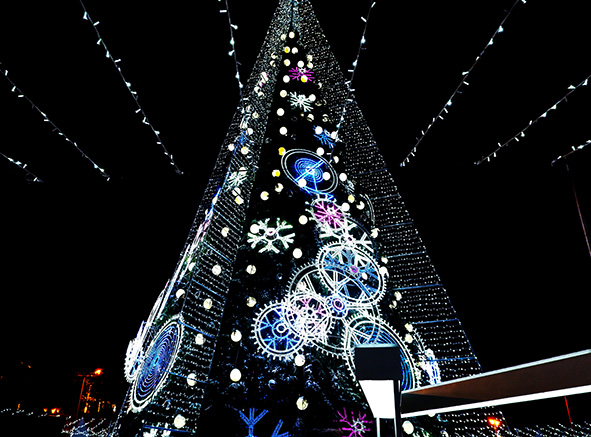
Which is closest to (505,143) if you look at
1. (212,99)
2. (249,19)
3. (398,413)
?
(249,19)

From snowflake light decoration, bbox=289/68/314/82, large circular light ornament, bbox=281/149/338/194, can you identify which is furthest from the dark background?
large circular light ornament, bbox=281/149/338/194

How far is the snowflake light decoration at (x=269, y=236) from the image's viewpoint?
221 cm

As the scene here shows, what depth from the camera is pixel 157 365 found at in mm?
1892

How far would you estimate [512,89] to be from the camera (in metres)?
3.36

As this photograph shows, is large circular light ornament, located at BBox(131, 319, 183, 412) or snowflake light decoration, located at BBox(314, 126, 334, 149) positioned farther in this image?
snowflake light decoration, located at BBox(314, 126, 334, 149)

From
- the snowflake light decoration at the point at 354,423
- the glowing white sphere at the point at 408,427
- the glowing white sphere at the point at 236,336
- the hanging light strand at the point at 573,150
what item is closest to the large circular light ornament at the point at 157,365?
the glowing white sphere at the point at 236,336

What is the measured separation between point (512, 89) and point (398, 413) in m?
3.55

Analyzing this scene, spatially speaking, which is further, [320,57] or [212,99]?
[212,99]

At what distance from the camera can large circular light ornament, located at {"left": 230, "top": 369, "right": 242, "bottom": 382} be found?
1.73 meters

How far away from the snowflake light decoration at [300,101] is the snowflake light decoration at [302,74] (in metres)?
0.23

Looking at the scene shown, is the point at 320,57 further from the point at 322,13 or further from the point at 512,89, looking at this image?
the point at 512,89

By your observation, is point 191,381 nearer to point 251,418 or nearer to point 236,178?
point 251,418

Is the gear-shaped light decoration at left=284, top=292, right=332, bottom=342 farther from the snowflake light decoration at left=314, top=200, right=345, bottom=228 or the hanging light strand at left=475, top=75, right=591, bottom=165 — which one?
the hanging light strand at left=475, top=75, right=591, bottom=165

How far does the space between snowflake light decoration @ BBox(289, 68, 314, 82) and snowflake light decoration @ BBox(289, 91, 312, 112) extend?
0.75 ft
